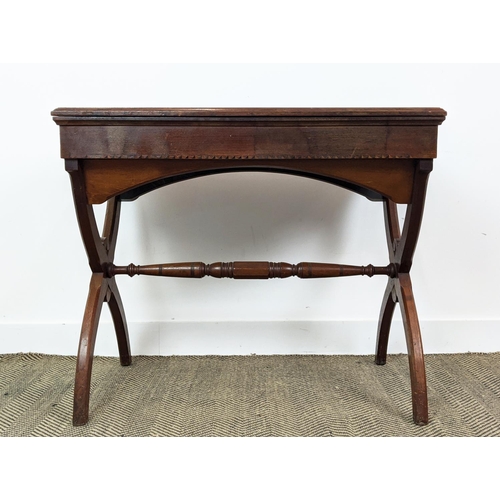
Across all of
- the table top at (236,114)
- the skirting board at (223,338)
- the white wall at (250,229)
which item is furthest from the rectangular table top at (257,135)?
the skirting board at (223,338)

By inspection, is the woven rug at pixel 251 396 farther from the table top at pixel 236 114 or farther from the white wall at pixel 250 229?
the table top at pixel 236 114

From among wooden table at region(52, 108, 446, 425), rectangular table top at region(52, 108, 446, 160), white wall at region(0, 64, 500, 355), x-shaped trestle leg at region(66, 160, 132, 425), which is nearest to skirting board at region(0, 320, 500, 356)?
white wall at region(0, 64, 500, 355)

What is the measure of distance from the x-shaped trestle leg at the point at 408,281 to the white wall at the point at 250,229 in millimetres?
268

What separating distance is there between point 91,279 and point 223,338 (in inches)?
22.0

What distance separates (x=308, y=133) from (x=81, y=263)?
3.19 ft

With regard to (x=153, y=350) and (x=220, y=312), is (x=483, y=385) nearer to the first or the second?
(x=220, y=312)

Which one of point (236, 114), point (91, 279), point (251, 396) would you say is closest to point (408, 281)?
point (251, 396)

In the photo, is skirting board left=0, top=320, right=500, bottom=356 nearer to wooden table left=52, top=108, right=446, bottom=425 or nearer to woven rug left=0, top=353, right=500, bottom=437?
woven rug left=0, top=353, right=500, bottom=437

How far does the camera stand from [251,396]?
134cm

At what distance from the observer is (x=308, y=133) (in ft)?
3.61

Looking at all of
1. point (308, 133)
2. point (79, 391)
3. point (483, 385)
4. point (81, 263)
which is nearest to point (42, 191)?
point (81, 263)

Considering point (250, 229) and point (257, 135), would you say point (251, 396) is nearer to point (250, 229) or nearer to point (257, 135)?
point (250, 229)

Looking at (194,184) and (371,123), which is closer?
(371,123)
